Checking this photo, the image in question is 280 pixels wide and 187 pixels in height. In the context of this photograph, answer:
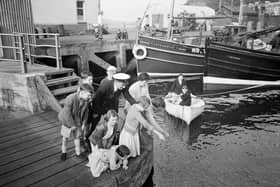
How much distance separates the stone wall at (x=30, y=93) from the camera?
6.12 meters

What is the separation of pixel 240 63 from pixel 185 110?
23.1 ft

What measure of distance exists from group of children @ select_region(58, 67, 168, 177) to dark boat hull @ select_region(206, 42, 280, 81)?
381 inches

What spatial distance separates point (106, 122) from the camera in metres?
3.46

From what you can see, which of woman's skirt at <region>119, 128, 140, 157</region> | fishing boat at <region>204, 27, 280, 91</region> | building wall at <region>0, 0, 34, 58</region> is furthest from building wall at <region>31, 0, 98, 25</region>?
Answer: woman's skirt at <region>119, 128, 140, 157</region>

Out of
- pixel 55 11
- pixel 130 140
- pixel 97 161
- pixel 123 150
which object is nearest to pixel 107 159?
pixel 97 161

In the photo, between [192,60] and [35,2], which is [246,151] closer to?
[192,60]

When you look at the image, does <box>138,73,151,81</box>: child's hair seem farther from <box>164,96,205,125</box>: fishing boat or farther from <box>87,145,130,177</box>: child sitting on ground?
<box>164,96,205,125</box>: fishing boat

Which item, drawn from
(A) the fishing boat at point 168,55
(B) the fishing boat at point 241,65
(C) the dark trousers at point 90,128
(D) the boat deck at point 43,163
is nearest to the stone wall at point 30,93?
(D) the boat deck at point 43,163

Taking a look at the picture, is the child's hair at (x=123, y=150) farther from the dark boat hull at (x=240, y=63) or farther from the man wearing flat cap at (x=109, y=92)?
the dark boat hull at (x=240, y=63)

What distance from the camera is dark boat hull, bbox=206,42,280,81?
495 inches

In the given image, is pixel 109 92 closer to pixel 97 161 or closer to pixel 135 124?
pixel 135 124

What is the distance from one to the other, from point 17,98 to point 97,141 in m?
4.13

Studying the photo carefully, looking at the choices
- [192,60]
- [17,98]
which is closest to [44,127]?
[17,98]

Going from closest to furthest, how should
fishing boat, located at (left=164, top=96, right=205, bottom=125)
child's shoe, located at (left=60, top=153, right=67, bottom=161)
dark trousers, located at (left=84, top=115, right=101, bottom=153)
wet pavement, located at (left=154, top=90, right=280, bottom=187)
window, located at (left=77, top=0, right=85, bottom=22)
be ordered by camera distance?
child's shoe, located at (left=60, top=153, right=67, bottom=161)
dark trousers, located at (left=84, top=115, right=101, bottom=153)
wet pavement, located at (left=154, top=90, right=280, bottom=187)
fishing boat, located at (left=164, top=96, right=205, bottom=125)
window, located at (left=77, top=0, right=85, bottom=22)
